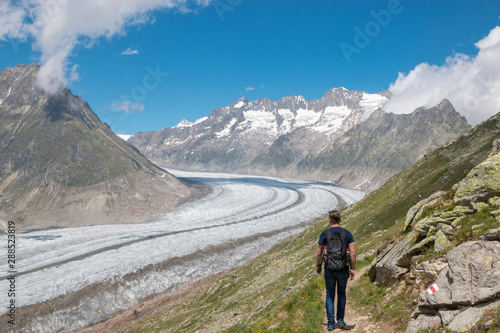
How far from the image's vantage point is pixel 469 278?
9.61 meters

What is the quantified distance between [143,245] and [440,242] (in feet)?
296

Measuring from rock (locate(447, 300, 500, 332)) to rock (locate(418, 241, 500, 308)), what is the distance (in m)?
0.22

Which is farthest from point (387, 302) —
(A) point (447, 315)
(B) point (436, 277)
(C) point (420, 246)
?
(A) point (447, 315)

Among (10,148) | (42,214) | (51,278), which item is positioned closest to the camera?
(51,278)

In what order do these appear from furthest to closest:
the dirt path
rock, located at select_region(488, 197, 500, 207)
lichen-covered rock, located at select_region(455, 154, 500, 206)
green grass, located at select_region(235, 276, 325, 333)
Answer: lichen-covered rock, located at select_region(455, 154, 500, 206) → rock, located at select_region(488, 197, 500, 207) → green grass, located at select_region(235, 276, 325, 333) → the dirt path

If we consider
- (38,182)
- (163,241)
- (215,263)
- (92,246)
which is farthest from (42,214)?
(215,263)

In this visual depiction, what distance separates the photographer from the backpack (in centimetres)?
1035

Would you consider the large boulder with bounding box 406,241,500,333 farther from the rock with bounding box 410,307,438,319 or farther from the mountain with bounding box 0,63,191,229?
the mountain with bounding box 0,63,191,229

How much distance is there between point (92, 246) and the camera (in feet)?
295

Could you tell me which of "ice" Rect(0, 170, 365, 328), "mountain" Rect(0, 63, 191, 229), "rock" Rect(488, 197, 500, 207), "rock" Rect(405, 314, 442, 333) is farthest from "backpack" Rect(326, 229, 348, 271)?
"mountain" Rect(0, 63, 191, 229)

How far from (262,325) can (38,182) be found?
16721 cm

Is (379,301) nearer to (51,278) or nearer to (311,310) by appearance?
(311,310)

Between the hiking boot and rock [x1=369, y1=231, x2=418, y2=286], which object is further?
rock [x1=369, y1=231, x2=418, y2=286]

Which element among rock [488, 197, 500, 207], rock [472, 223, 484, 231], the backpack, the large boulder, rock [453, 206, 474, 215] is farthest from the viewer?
rock [453, 206, 474, 215]
